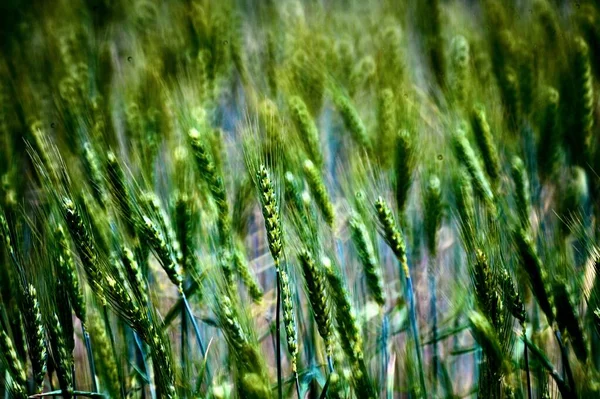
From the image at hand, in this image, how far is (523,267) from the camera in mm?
864

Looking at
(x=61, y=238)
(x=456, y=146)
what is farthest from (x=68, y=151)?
(x=456, y=146)

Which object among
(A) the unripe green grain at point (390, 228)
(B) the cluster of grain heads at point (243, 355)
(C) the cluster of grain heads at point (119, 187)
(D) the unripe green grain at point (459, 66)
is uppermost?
(D) the unripe green grain at point (459, 66)

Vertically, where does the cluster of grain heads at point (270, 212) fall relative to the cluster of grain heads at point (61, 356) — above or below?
above

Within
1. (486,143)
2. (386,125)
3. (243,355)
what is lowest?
(243,355)

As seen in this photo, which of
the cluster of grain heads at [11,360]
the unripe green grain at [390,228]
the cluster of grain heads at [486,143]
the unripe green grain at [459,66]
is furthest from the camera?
the unripe green grain at [459,66]

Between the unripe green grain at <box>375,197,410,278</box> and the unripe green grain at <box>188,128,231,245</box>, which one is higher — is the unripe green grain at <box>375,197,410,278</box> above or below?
below

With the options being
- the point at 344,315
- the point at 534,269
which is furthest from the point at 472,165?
the point at 344,315

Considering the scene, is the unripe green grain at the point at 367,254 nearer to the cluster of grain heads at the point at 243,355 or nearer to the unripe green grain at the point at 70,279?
the cluster of grain heads at the point at 243,355

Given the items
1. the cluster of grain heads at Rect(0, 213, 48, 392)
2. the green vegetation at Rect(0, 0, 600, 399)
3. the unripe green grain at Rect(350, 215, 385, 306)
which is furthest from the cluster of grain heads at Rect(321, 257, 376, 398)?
the cluster of grain heads at Rect(0, 213, 48, 392)

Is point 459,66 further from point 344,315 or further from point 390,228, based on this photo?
point 344,315

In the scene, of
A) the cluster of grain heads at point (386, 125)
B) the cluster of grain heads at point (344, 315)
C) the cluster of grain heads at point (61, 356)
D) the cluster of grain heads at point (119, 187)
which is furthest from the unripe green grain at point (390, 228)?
the cluster of grain heads at point (61, 356)

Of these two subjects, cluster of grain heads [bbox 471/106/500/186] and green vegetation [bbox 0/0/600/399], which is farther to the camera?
cluster of grain heads [bbox 471/106/500/186]

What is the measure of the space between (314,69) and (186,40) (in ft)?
1.20

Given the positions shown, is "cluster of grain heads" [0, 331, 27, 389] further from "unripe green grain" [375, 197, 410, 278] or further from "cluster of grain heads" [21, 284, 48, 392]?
"unripe green grain" [375, 197, 410, 278]
